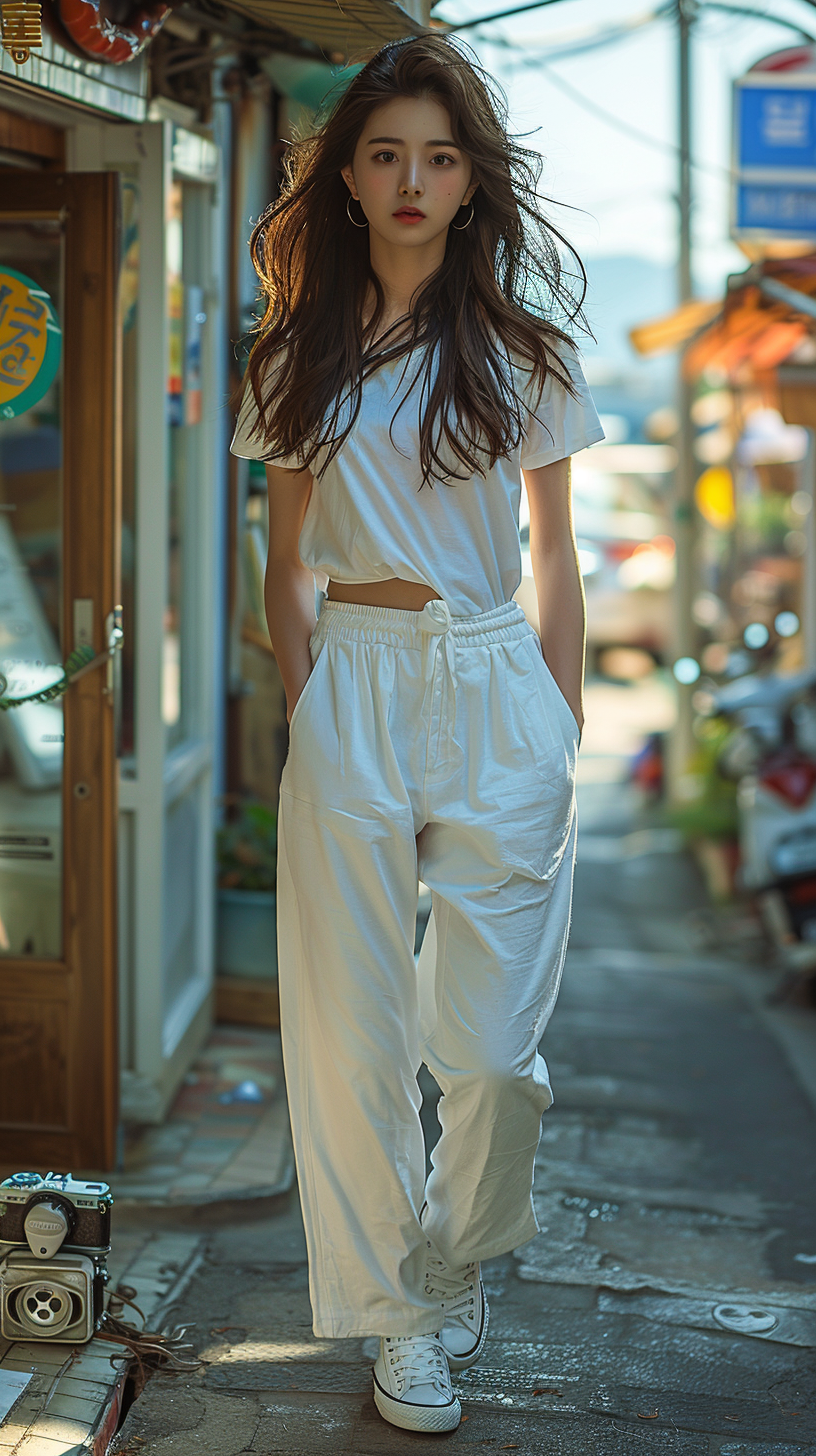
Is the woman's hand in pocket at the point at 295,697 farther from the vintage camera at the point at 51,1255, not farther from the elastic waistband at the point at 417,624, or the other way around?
the vintage camera at the point at 51,1255

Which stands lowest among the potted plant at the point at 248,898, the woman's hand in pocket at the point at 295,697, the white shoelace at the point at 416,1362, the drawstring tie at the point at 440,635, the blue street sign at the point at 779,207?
the white shoelace at the point at 416,1362

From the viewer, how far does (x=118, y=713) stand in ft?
11.0

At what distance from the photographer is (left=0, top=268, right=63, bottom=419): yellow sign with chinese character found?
122 inches

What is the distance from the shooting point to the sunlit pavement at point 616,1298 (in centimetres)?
249

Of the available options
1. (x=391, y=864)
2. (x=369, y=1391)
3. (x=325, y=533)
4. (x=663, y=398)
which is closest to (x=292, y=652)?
(x=325, y=533)

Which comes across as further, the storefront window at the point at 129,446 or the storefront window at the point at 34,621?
the storefront window at the point at 129,446

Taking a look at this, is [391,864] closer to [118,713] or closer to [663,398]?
[118,713]

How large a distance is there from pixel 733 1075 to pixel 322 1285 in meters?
2.66

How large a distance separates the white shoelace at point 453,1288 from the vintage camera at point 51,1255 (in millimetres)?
583

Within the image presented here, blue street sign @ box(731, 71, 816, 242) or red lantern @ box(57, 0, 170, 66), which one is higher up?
blue street sign @ box(731, 71, 816, 242)

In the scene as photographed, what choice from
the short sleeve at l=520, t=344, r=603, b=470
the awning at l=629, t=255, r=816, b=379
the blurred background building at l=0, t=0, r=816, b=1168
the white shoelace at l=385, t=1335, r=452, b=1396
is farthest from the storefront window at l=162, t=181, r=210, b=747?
the awning at l=629, t=255, r=816, b=379

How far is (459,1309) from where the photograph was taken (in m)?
2.64

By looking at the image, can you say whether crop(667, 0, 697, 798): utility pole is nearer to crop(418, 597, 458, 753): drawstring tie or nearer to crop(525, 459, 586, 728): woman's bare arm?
crop(525, 459, 586, 728): woman's bare arm

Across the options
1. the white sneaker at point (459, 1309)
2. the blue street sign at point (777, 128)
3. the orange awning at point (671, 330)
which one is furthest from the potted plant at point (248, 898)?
the orange awning at point (671, 330)
